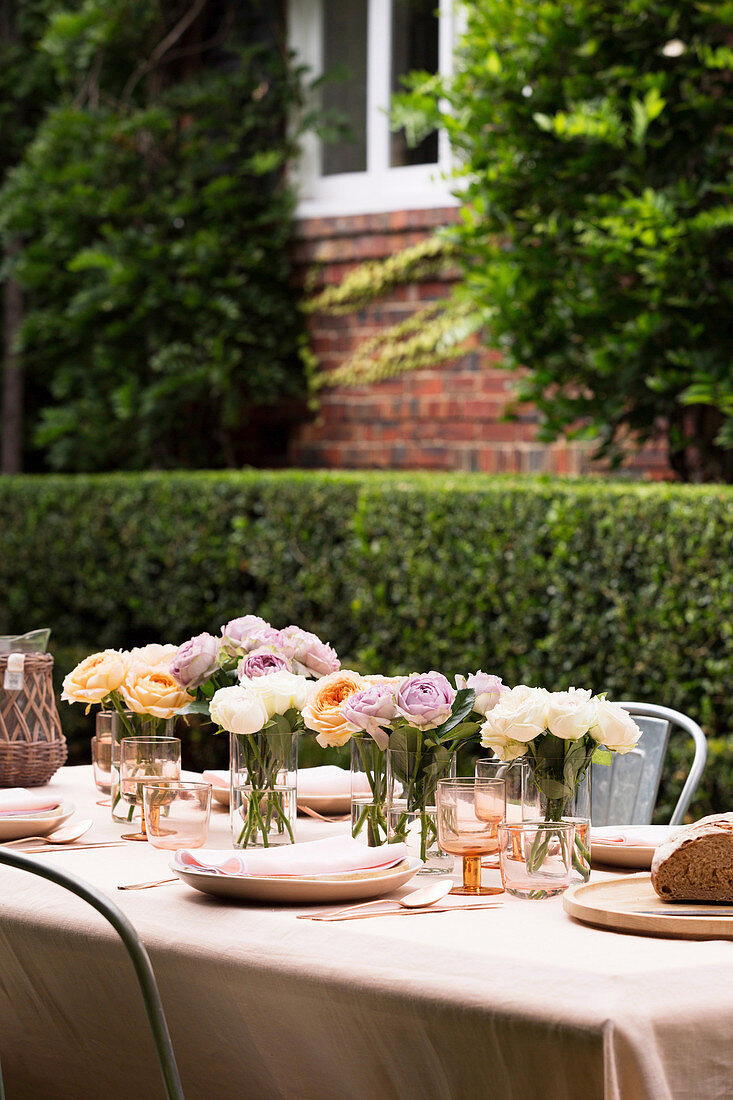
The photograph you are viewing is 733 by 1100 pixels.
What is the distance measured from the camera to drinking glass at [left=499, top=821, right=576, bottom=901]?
2074mm

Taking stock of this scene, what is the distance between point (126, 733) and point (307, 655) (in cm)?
40

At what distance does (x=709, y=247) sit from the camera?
17.6 feet

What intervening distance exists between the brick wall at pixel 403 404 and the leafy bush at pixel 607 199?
0.99 metres

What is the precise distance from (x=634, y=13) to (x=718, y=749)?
107 inches

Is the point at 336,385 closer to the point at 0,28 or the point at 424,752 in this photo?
the point at 0,28

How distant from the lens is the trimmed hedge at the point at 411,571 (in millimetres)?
A: 4754

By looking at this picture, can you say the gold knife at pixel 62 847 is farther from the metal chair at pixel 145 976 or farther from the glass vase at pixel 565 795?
the glass vase at pixel 565 795

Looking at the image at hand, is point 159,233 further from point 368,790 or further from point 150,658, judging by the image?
point 368,790

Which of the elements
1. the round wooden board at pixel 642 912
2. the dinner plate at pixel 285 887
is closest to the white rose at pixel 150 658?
the dinner plate at pixel 285 887

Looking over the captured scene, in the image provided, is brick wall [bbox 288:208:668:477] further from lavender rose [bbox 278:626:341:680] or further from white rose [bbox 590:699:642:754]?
white rose [bbox 590:699:642:754]

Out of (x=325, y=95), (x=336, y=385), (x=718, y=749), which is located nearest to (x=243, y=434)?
(x=336, y=385)

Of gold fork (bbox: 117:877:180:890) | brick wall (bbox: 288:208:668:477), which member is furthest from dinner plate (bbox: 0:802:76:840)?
brick wall (bbox: 288:208:668:477)

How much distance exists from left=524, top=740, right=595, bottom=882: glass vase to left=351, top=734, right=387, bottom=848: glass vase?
250 millimetres

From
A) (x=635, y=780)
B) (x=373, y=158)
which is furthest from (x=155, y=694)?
(x=373, y=158)
